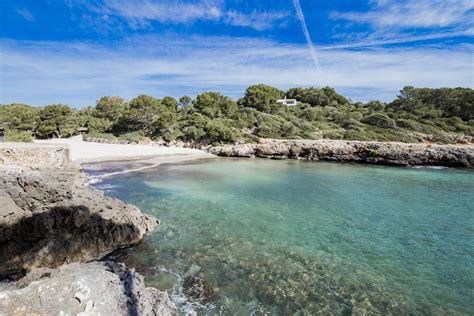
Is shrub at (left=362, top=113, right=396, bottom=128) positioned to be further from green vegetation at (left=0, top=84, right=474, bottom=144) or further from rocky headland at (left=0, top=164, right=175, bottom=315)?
rocky headland at (left=0, top=164, right=175, bottom=315)

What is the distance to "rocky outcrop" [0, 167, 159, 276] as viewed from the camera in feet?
20.9

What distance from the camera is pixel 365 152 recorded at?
29.0 metres

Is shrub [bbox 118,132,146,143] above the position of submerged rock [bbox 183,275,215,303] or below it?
above

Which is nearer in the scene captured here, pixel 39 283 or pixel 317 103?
pixel 39 283

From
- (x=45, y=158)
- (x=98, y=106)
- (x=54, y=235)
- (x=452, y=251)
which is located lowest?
(x=452, y=251)

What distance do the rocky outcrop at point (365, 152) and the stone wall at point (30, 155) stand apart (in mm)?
19246

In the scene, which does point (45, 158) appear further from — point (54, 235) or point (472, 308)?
point (472, 308)

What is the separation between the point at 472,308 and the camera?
537 cm

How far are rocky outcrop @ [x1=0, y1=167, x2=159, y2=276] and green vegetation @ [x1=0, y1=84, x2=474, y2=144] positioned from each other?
28.4m

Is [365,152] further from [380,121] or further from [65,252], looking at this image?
[65,252]

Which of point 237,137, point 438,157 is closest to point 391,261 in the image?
point 438,157

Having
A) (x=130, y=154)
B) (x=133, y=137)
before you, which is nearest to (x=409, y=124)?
(x=130, y=154)

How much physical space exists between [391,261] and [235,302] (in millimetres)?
4514

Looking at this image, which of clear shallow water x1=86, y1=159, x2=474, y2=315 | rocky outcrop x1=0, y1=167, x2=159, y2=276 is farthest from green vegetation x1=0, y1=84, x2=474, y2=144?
rocky outcrop x1=0, y1=167, x2=159, y2=276
